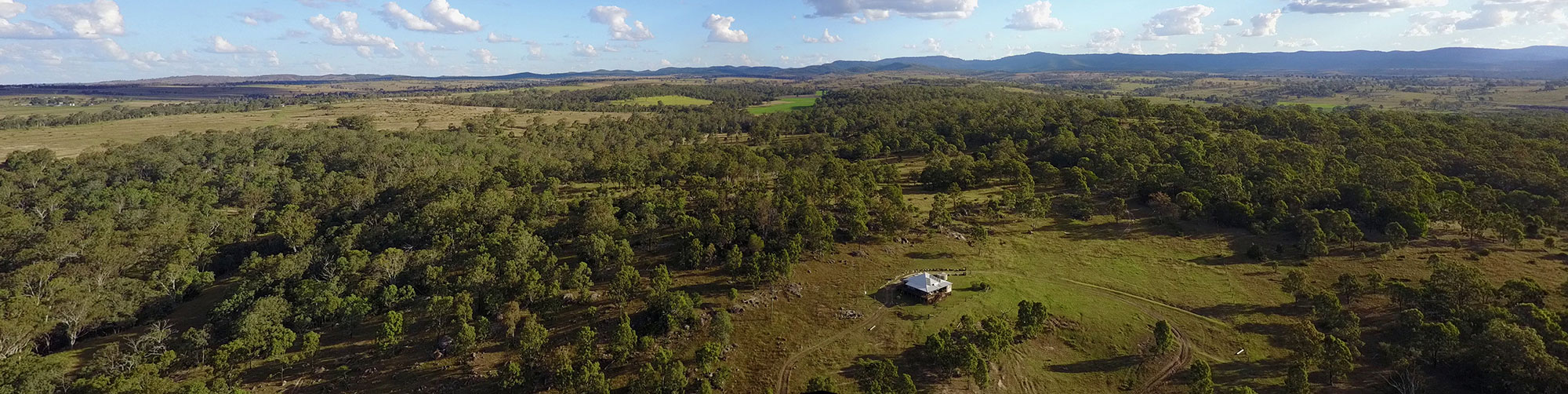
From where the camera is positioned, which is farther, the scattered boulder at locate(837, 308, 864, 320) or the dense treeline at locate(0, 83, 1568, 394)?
the scattered boulder at locate(837, 308, 864, 320)

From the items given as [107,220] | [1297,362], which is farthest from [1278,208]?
[107,220]

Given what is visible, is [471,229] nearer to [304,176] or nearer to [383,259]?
[383,259]

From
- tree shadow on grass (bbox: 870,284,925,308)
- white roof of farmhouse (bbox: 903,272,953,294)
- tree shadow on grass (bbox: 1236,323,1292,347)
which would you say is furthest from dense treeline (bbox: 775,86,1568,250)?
tree shadow on grass (bbox: 870,284,925,308)

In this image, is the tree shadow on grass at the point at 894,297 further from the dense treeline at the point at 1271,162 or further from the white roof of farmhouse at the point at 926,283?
the dense treeline at the point at 1271,162

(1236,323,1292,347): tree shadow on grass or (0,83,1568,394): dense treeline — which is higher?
(0,83,1568,394): dense treeline

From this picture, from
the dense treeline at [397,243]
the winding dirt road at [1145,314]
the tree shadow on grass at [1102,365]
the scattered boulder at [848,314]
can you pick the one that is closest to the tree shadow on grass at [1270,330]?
the winding dirt road at [1145,314]

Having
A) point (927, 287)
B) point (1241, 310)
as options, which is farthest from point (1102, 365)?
point (1241, 310)

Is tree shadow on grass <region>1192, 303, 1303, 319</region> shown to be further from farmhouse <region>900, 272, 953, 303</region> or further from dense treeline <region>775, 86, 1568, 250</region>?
farmhouse <region>900, 272, 953, 303</region>

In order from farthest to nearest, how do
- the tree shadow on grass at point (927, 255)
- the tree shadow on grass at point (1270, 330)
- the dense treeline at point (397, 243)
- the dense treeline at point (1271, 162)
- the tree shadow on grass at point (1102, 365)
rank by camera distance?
the dense treeline at point (1271, 162) < the tree shadow on grass at point (927, 255) < the tree shadow on grass at point (1270, 330) < the dense treeline at point (397, 243) < the tree shadow on grass at point (1102, 365)
